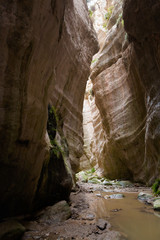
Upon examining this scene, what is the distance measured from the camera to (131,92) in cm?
1151

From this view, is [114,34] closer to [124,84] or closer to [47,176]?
[124,84]

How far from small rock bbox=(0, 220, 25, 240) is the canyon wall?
6.61 metres

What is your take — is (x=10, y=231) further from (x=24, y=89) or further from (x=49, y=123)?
(x=49, y=123)

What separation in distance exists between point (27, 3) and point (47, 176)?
390 centimetres

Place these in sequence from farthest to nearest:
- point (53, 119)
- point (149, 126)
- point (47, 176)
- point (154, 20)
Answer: point (149, 126), point (154, 20), point (53, 119), point (47, 176)

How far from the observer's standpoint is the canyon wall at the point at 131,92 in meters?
7.16

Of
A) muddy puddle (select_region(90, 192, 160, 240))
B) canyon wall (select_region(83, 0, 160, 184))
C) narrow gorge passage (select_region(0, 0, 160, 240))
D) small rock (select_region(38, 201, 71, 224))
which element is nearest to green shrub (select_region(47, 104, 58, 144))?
narrow gorge passage (select_region(0, 0, 160, 240))

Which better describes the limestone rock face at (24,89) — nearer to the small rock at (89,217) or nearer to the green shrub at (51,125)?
the green shrub at (51,125)

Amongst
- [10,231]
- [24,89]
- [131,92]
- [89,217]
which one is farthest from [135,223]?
[131,92]

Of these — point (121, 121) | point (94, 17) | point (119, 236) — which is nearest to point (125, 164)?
point (121, 121)

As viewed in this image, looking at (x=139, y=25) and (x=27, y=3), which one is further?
(x=139, y=25)

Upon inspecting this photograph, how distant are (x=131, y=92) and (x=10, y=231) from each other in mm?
11151

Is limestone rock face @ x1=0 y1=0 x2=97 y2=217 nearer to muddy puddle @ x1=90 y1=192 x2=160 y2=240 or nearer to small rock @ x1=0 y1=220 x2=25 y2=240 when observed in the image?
small rock @ x1=0 y1=220 x2=25 y2=240

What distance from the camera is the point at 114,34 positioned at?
13.6 m
